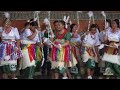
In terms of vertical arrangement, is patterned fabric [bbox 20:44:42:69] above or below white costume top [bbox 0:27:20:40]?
below

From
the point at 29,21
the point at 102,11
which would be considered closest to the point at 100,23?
the point at 102,11

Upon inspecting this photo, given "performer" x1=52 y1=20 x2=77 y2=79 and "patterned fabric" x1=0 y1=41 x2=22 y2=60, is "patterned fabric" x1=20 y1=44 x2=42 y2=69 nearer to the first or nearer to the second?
"patterned fabric" x1=0 y1=41 x2=22 y2=60

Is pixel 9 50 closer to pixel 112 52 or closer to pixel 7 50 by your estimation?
pixel 7 50

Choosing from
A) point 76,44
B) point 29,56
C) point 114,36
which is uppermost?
point 114,36

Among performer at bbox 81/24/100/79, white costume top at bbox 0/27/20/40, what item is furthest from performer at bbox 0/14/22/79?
performer at bbox 81/24/100/79

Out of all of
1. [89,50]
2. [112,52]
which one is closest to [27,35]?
[89,50]

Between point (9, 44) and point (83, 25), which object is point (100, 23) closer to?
point (83, 25)
